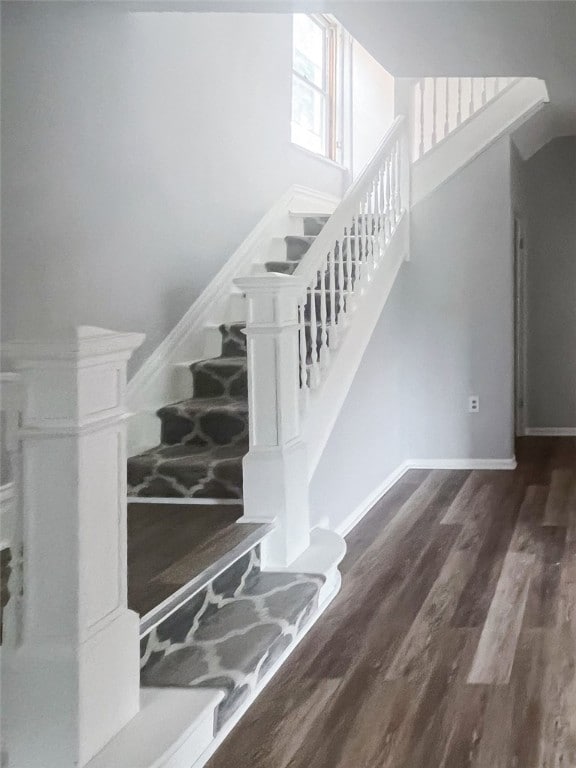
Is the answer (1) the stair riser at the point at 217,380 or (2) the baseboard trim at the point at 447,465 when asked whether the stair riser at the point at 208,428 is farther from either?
(2) the baseboard trim at the point at 447,465

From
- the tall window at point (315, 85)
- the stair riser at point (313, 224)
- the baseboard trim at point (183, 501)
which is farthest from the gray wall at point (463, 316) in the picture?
the baseboard trim at point (183, 501)

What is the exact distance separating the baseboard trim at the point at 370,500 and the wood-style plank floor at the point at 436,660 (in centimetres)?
9

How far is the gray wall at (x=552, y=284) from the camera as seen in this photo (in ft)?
24.9

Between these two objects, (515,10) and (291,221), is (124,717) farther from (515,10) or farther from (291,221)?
(291,221)

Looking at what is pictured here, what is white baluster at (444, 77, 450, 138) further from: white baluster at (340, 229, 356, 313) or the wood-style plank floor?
the wood-style plank floor

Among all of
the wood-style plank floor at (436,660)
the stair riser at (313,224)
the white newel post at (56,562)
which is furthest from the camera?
the stair riser at (313,224)

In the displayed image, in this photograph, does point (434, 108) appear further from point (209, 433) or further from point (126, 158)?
point (209, 433)

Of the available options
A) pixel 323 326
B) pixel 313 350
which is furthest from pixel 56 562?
pixel 323 326

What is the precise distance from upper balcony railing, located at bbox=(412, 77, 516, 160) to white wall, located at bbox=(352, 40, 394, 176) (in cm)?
166

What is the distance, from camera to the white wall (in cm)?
821

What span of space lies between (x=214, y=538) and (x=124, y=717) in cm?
106

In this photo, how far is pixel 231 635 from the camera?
2.86 metres

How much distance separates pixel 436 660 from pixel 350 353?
7.07 ft

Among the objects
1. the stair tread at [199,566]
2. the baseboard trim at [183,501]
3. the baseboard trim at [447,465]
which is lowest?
the baseboard trim at [447,465]
